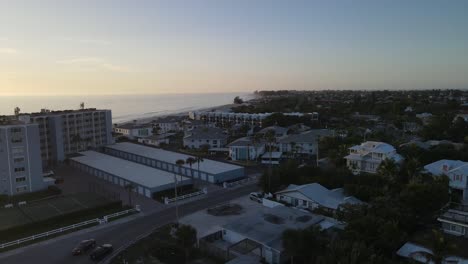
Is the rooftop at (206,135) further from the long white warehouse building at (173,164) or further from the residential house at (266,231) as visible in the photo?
the residential house at (266,231)

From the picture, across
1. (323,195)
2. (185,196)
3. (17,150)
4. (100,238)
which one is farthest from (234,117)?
(100,238)

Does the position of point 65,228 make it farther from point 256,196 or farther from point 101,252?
point 256,196

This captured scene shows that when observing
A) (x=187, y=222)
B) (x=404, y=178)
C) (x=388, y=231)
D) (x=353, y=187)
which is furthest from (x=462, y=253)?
(x=187, y=222)

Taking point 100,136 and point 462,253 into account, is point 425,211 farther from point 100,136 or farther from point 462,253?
point 100,136

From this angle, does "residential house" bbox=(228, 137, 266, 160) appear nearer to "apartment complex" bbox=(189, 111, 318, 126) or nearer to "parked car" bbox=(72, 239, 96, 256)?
"apartment complex" bbox=(189, 111, 318, 126)

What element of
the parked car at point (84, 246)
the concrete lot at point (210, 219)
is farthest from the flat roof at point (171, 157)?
the parked car at point (84, 246)
